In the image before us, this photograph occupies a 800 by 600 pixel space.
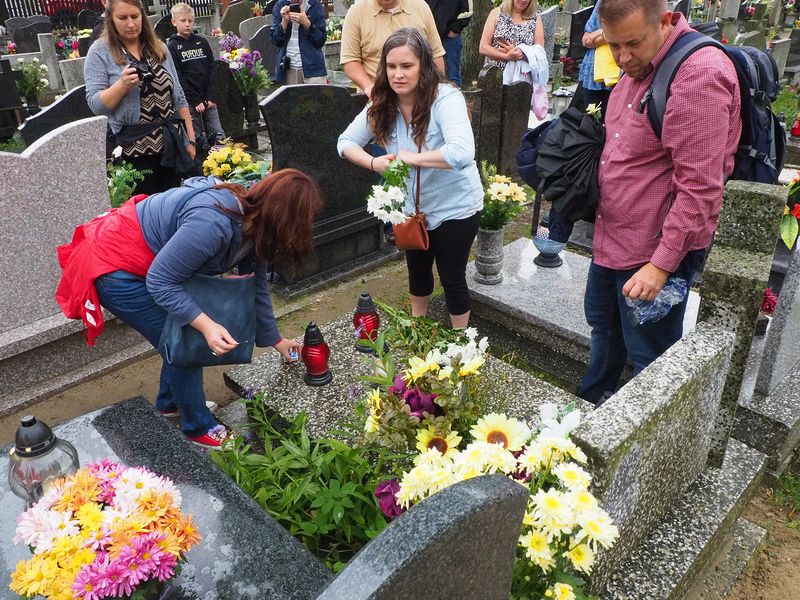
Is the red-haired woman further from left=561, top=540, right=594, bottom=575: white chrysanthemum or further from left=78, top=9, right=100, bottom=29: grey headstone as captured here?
left=78, top=9, right=100, bottom=29: grey headstone

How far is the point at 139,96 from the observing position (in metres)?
3.86

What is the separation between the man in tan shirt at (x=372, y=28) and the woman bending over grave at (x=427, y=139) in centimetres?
126

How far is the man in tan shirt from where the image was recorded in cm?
399

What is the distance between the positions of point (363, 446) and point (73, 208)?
2353mm

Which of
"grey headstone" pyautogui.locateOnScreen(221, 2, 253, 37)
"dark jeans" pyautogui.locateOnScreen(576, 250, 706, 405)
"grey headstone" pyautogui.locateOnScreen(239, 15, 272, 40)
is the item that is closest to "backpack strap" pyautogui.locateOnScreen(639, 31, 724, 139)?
"dark jeans" pyautogui.locateOnScreen(576, 250, 706, 405)

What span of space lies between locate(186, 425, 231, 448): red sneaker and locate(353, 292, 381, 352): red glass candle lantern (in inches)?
27.4

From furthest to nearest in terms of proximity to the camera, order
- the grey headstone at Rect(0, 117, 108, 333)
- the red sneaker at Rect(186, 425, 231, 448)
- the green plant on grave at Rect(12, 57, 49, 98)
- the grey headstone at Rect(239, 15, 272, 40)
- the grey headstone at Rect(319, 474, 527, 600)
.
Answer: the grey headstone at Rect(239, 15, 272, 40) → the green plant on grave at Rect(12, 57, 49, 98) → the grey headstone at Rect(0, 117, 108, 333) → the red sneaker at Rect(186, 425, 231, 448) → the grey headstone at Rect(319, 474, 527, 600)

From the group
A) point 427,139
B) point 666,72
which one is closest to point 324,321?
point 427,139

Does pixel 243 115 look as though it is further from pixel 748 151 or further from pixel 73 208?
pixel 748 151

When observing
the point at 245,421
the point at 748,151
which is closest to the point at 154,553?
the point at 245,421

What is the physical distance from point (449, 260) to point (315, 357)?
2.69ft

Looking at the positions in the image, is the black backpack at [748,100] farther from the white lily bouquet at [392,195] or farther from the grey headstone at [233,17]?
the grey headstone at [233,17]

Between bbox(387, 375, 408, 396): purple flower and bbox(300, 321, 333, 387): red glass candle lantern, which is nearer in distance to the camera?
bbox(387, 375, 408, 396): purple flower

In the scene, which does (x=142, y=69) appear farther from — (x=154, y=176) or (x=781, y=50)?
(x=781, y=50)
